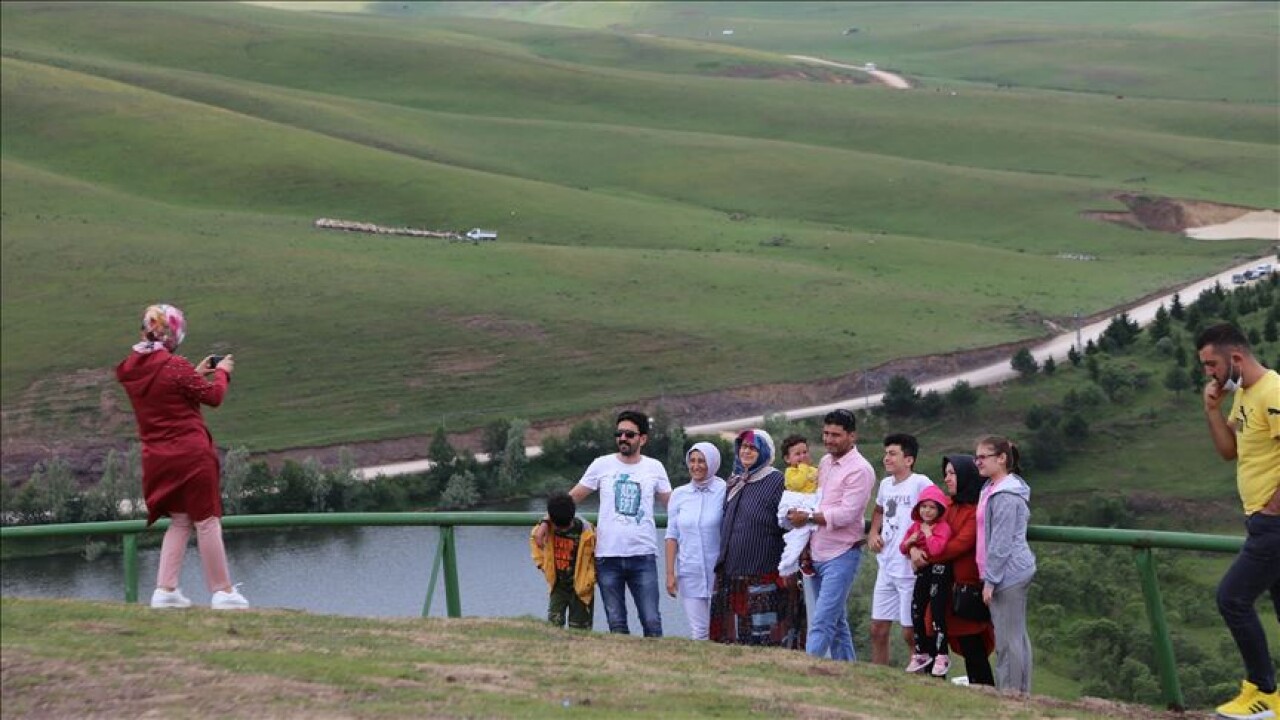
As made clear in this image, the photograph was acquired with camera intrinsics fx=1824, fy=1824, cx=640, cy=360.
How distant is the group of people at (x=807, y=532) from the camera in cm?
1101

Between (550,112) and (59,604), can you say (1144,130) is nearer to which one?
(550,112)

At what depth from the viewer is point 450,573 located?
45.9 ft

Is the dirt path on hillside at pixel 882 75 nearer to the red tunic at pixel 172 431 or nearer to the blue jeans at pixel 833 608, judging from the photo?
the blue jeans at pixel 833 608

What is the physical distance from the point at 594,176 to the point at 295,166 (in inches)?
799

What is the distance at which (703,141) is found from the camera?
431 feet

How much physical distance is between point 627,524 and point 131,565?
179 inches

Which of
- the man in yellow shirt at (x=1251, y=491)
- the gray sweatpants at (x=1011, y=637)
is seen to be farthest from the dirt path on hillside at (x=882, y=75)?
the man in yellow shirt at (x=1251, y=491)

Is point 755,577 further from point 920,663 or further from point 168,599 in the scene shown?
point 168,599

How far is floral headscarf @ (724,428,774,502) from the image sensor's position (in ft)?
44.9

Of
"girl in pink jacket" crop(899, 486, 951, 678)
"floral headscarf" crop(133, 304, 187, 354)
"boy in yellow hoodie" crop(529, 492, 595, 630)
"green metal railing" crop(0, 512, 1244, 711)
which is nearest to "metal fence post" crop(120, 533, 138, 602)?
"green metal railing" crop(0, 512, 1244, 711)

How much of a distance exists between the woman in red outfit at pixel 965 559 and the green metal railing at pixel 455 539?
0.45m

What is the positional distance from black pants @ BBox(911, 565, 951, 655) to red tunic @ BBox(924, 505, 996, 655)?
48 millimetres

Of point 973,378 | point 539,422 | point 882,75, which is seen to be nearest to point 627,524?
point 539,422

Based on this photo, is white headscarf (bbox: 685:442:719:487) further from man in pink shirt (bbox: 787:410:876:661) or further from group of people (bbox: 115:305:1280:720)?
man in pink shirt (bbox: 787:410:876:661)
